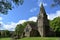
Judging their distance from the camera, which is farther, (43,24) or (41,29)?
(41,29)

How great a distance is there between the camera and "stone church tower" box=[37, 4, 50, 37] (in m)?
70.4

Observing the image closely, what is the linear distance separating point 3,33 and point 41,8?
2228cm

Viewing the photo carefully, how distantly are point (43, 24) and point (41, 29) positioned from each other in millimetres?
2311

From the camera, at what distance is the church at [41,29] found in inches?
2770

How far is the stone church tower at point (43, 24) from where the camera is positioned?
70375 millimetres

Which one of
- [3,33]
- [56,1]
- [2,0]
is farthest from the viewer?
[3,33]

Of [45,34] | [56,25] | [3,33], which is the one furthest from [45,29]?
[3,33]

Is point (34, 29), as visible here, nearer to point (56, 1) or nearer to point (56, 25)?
point (56, 25)

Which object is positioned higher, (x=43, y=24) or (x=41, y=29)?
(x=43, y=24)

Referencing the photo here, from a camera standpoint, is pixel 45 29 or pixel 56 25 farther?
pixel 56 25

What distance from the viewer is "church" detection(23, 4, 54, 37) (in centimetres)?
7036

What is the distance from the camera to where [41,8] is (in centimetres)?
7344

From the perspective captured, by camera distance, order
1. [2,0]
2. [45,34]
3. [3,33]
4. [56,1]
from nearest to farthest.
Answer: [2,0] < [56,1] < [45,34] < [3,33]

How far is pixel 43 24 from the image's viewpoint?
70.8 meters
